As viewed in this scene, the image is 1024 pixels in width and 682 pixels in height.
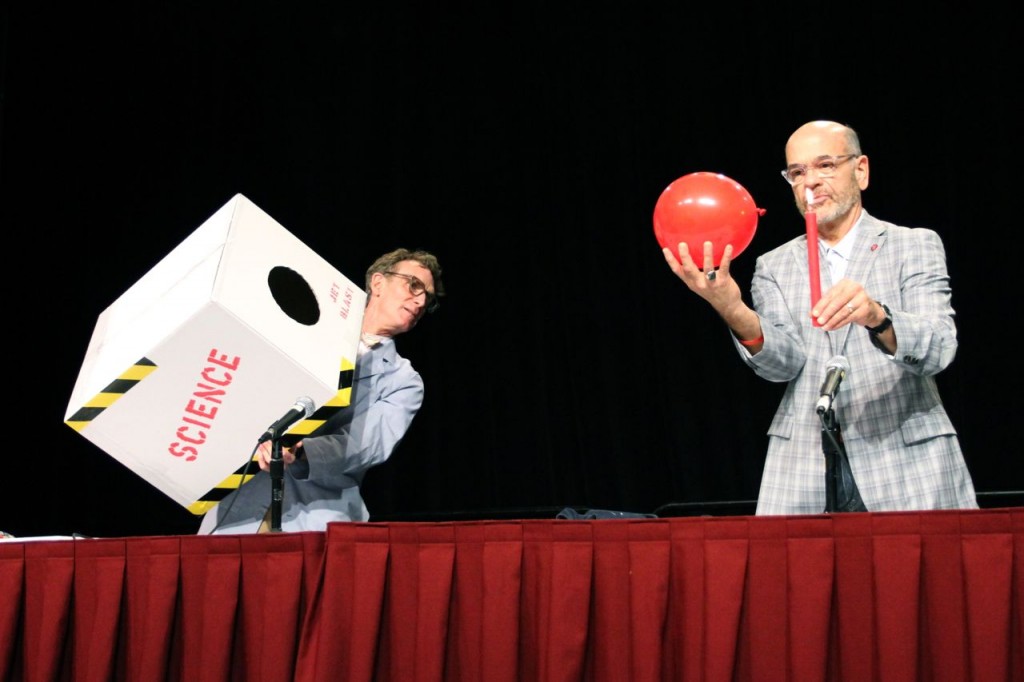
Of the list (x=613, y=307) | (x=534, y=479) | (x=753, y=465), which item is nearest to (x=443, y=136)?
(x=613, y=307)

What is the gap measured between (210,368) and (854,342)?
129 centimetres

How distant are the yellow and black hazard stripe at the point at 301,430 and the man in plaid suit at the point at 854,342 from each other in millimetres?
658

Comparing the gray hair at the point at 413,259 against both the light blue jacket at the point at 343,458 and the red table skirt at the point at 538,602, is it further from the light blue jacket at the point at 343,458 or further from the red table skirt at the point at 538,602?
the red table skirt at the point at 538,602

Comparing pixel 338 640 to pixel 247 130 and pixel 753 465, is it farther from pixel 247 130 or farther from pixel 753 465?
pixel 247 130

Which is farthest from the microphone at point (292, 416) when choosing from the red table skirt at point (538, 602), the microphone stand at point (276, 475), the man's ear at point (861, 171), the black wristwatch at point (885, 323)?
the man's ear at point (861, 171)

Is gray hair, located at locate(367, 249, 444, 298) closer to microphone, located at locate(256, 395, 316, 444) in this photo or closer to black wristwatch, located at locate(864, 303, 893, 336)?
microphone, located at locate(256, 395, 316, 444)

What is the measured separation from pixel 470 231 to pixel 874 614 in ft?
8.09

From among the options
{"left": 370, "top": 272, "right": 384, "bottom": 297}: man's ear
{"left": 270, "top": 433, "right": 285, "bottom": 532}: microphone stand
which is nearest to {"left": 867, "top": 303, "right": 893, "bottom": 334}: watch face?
{"left": 270, "top": 433, "right": 285, "bottom": 532}: microphone stand

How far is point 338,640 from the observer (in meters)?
1.71

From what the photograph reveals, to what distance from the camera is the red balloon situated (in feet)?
6.17

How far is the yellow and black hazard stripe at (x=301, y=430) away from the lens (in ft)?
6.42

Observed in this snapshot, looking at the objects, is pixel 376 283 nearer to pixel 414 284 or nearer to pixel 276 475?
pixel 414 284

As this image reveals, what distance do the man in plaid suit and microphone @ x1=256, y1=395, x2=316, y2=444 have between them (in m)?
0.73

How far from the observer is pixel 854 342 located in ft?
7.03
